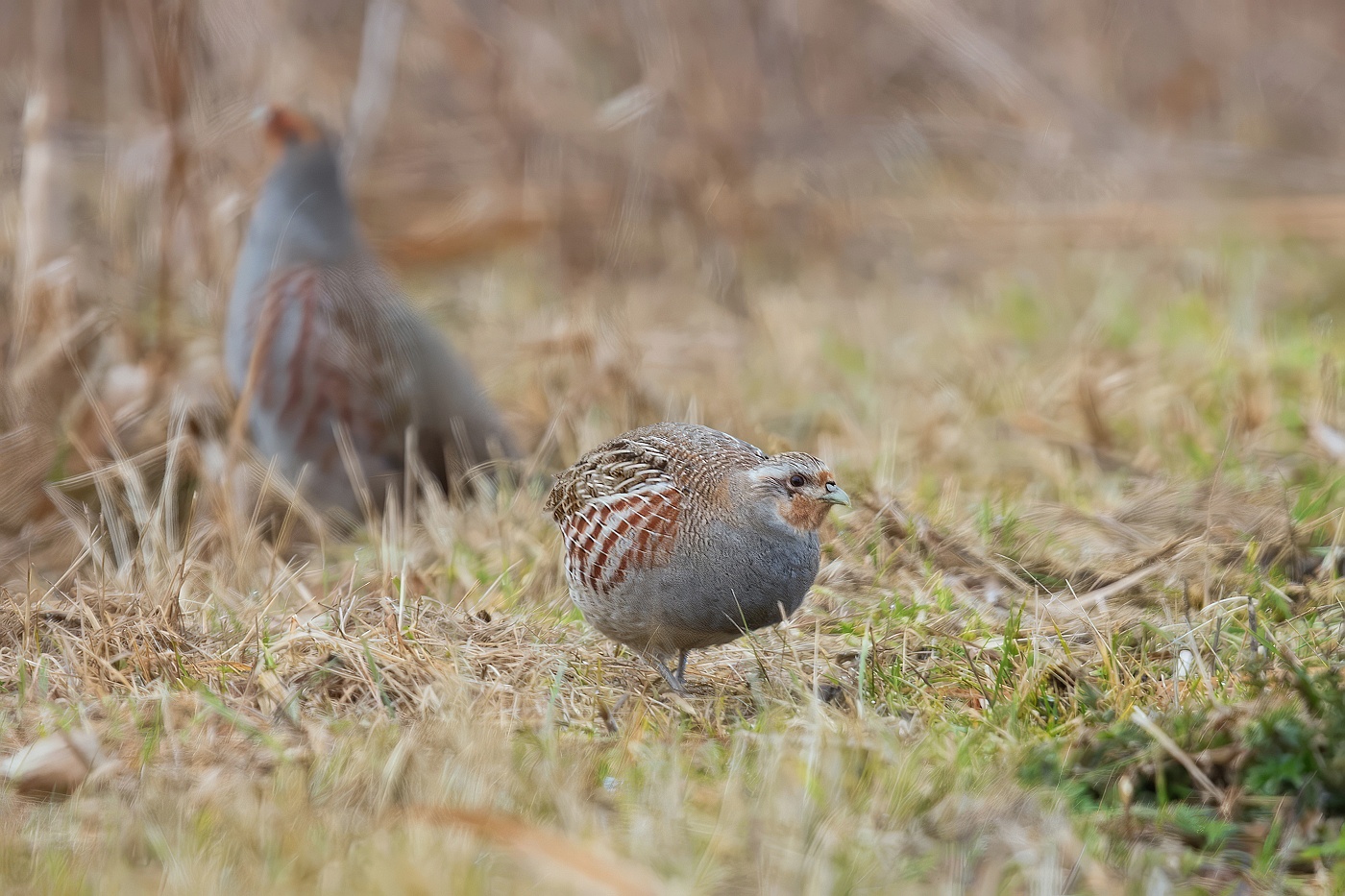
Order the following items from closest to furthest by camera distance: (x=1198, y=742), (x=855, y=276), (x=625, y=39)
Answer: (x=1198, y=742), (x=855, y=276), (x=625, y=39)

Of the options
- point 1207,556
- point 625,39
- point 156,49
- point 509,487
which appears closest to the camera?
point 1207,556

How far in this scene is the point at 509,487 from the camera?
16.8 ft

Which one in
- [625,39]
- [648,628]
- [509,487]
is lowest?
[509,487]

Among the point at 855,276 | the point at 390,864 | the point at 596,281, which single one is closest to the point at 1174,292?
the point at 855,276

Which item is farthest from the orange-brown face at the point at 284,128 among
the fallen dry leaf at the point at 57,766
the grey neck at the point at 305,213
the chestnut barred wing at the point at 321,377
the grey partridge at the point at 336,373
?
the fallen dry leaf at the point at 57,766

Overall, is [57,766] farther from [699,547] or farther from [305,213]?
[305,213]

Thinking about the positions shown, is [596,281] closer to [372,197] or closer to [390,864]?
[372,197]

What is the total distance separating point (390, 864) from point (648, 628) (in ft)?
3.75

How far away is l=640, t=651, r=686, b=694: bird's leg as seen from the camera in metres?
3.23

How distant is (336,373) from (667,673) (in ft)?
8.23

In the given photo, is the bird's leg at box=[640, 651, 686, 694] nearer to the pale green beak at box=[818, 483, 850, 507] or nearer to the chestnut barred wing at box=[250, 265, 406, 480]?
the pale green beak at box=[818, 483, 850, 507]

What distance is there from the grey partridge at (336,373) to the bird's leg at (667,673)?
203 centimetres

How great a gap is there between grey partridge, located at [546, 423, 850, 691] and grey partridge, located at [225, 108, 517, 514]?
2063 mm

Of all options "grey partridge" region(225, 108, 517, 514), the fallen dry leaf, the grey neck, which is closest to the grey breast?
the fallen dry leaf
